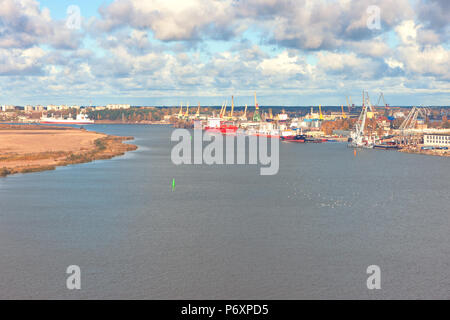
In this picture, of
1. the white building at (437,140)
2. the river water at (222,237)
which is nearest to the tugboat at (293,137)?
the white building at (437,140)

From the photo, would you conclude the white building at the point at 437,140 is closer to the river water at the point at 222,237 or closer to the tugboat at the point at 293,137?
the tugboat at the point at 293,137

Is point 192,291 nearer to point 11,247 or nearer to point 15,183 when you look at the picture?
point 11,247

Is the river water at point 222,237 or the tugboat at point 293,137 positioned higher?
the tugboat at point 293,137

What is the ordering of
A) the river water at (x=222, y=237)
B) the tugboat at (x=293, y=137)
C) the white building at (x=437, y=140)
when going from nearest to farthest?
the river water at (x=222, y=237) < the white building at (x=437, y=140) < the tugboat at (x=293, y=137)

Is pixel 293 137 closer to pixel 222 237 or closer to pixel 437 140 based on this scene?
pixel 437 140

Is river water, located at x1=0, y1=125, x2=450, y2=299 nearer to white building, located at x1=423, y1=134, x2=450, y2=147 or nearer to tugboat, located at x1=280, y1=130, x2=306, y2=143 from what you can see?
white building, located at x1=423, y1=134, x2=450, y2=147

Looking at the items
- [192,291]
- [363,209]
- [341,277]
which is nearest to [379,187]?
[363,209]

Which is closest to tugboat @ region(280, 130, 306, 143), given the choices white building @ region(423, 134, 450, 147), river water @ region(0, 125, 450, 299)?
white building @ region(423, 134, 450, 147)
